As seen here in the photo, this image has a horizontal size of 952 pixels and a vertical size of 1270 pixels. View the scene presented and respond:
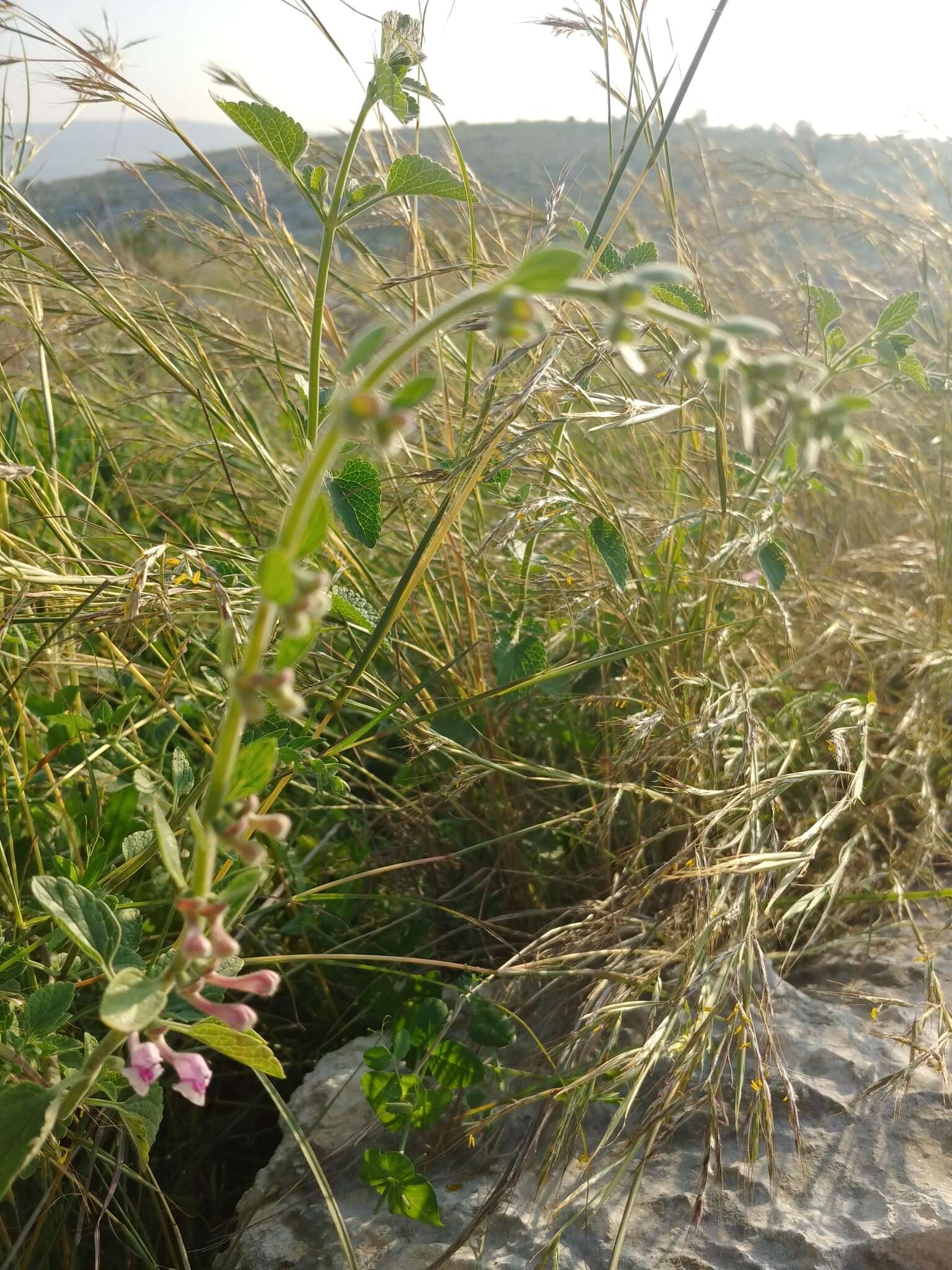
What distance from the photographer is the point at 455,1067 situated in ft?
3.95

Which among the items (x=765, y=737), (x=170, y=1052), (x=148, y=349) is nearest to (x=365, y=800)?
(x=765, y=737)

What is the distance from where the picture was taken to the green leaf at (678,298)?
1.18 m

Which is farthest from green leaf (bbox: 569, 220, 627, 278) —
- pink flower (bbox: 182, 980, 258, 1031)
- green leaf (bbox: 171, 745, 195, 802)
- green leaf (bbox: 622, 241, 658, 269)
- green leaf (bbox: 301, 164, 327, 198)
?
pink flower (bbox: 182, 980, 258, 1031)

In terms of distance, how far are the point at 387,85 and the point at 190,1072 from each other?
0.98 metres

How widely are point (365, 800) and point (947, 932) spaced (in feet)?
3.12

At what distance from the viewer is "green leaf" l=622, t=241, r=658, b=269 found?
1271mm

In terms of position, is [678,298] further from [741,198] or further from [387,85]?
[741,198]

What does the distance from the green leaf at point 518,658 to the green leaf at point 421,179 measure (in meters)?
0.59

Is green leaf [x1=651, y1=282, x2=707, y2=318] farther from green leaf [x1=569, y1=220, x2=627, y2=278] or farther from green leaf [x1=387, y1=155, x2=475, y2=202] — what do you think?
green leaf [x1=387, y1=155, x2=475, y2=202]

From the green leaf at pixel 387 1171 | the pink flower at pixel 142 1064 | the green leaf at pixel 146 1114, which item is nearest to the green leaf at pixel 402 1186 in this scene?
the green leaf at pixel 387 1171

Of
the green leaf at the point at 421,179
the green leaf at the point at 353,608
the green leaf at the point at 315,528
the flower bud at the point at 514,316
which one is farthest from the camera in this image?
the green leaf at the point at 353,608

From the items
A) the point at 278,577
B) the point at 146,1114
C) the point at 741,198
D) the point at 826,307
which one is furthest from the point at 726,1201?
the point at 741,198

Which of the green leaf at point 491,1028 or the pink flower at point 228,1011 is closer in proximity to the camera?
the pink flower at point 228,1011

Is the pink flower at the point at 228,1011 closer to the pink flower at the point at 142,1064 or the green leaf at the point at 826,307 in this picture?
the pink flower at the point at 142,1064
